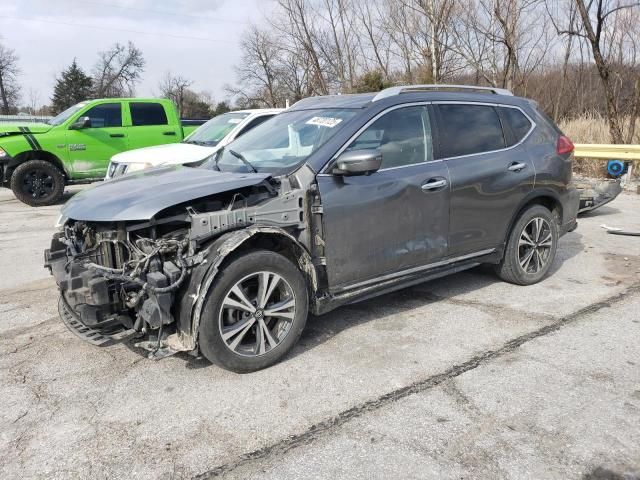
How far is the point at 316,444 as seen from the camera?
9.04ft

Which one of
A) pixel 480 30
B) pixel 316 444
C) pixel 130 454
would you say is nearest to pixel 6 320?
pixel 130 454

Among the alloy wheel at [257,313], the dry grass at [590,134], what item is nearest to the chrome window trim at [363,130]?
the alloy wheel at [257,313]

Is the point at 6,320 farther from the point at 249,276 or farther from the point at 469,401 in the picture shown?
the point at 469,401

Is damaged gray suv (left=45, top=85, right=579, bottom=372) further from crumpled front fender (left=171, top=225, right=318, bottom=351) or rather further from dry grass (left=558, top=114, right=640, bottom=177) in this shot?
dry grass (left=558, top=114, right=640, bottom=177)

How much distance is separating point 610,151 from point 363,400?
987 centimetres

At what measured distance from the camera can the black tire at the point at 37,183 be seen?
1067 cm

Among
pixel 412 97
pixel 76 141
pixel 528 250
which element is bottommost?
pixel 528 250

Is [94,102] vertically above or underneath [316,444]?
above

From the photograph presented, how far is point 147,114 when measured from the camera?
11.7 metres

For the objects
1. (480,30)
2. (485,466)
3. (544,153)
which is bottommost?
(485,466)

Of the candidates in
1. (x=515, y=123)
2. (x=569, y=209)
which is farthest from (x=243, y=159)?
(x=569, y=209)

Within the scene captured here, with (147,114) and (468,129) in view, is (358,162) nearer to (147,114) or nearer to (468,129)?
(468,129)

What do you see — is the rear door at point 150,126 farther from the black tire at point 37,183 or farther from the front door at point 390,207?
the front door at point 390,207

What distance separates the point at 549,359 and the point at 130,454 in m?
Result: 2.76
